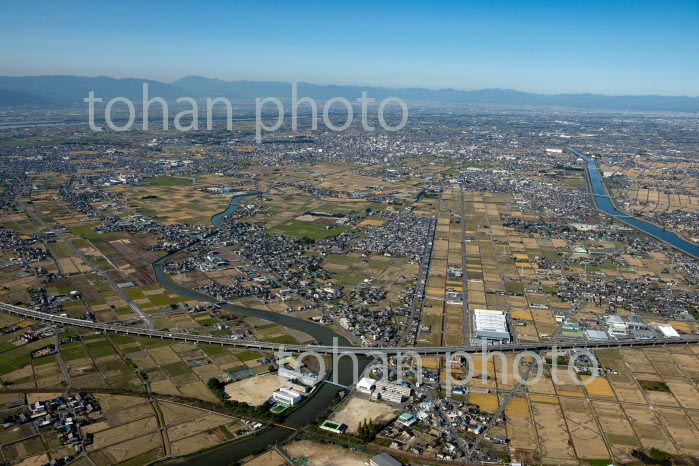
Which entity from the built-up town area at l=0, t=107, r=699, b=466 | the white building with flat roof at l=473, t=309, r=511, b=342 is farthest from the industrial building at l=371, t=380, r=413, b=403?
the white building with flat roof at l=473, t=309, r=511, b=342

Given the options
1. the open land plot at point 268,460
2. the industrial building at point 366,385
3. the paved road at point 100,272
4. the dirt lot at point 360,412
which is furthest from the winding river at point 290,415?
the paved road at point 100,272

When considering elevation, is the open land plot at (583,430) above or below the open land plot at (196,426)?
above

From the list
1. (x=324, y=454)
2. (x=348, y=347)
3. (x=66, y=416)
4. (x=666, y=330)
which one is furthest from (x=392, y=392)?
(x=666, y=330)

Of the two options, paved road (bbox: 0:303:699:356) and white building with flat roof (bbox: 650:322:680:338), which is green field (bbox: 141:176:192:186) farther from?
white building with flat roof (bbox: 650:322:680:338)

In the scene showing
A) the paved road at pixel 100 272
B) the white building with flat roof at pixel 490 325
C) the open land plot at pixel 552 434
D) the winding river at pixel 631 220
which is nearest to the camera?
the open land plot at pixel 552 434

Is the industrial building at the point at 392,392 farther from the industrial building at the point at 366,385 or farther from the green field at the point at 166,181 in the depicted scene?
the green field at the point at 166,181

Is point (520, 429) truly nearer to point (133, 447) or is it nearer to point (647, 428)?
point (647, 428)
